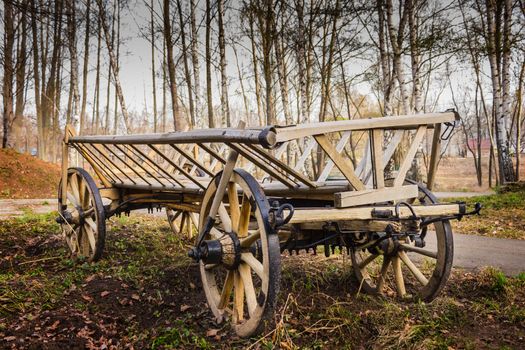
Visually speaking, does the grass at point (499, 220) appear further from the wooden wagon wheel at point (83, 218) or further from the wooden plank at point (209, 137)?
the wooden wagon wheel at point (83, 218)

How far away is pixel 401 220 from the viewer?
9.31 ft

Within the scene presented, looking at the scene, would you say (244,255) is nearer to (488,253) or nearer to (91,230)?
(91,230)

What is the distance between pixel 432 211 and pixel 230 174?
1.53m

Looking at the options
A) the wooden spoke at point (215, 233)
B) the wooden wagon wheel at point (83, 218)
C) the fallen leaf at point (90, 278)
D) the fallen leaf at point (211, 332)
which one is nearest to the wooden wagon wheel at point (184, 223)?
the wooden wagon wheel at point (83, 218)

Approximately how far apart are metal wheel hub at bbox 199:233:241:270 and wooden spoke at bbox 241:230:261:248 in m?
0.05

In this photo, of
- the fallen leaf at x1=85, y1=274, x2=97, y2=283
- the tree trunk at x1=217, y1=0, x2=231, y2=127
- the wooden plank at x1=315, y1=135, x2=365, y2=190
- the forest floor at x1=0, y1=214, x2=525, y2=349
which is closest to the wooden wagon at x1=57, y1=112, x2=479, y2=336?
the wooden plank at x1=315, y1=135, x2=365, y2=190

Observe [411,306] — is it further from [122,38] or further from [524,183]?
[122,38]

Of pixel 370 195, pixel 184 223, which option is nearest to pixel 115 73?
pixel 184 223

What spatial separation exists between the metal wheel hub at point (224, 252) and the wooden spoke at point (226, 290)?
187 millimetres

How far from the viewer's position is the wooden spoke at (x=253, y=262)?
2.57 meters

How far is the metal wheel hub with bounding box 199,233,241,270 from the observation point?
111 inches

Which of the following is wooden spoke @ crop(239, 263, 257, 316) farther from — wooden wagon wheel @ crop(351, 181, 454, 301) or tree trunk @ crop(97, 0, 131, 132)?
tree trunk @ crop(97, 0, 131, 132)

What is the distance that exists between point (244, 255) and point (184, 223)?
4332 mm

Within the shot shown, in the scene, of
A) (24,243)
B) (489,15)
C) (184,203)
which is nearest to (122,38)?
(489,15)
